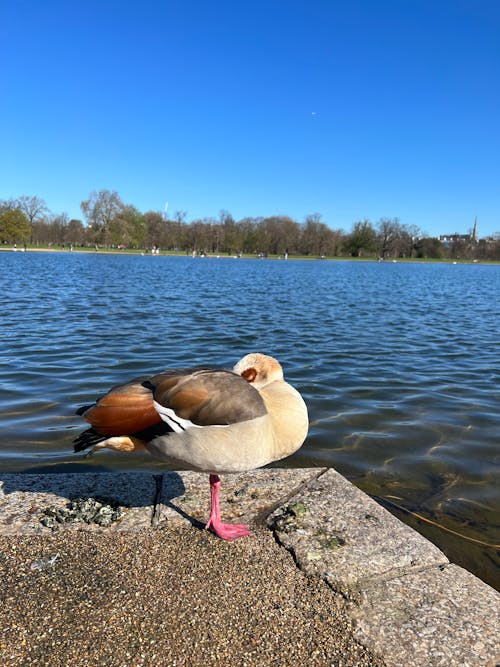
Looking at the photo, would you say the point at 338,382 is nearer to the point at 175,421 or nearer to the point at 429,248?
the point at 175,421

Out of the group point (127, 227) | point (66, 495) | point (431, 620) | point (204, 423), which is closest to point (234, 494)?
point (204, 423)

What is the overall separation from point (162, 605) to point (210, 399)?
1.17 m

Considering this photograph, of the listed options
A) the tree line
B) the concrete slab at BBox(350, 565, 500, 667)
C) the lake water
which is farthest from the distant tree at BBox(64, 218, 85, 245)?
the concrete slab at BBox(350, 565, 500, 667)

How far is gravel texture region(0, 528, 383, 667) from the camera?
7.46 ft

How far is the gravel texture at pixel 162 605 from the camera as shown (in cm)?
227

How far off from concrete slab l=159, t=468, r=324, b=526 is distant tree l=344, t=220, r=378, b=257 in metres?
153

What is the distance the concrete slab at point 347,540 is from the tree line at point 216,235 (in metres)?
107

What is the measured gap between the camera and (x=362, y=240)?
495ft

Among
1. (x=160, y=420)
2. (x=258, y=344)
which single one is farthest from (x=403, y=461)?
(x=258, y=344)

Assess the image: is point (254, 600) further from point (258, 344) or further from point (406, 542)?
point (258, 344)

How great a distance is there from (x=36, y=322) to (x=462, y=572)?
47.8 ft

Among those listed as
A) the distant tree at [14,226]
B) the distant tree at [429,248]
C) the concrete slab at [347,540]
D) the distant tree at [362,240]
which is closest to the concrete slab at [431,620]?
the concrete slab at [347,540]

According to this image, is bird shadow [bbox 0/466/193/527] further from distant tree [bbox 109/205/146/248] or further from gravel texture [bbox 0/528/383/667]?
distant tree [bbox 109/205/146/248]

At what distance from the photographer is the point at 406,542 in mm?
3299
